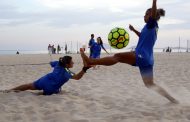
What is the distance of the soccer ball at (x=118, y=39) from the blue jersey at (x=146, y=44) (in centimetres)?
73

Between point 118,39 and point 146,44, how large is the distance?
84 centimetres

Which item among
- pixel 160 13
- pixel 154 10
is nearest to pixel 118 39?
pixel 160 13

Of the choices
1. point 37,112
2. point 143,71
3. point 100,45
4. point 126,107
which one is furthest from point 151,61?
point 100,45

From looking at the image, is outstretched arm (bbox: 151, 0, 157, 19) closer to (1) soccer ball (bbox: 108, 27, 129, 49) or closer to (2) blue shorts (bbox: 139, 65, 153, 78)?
(2) blue shorts (bbox: 139, 65, 153, 78)

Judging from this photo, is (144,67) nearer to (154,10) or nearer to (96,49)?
(154,10)

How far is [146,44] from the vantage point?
6.35 metres

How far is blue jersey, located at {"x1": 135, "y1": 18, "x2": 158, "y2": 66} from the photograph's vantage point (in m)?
6.30

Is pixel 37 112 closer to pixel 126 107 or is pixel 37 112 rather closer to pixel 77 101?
pixel 77 101

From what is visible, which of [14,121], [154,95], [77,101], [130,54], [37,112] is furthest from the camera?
[154,95]

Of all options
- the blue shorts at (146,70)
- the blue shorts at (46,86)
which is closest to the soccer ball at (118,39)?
the blue shorts at (146,70)

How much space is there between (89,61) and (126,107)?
0.97 m

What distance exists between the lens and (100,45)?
54.0ft

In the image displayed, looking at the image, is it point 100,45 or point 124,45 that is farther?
point 100,45

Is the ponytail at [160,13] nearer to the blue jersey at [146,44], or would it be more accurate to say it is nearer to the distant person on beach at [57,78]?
the blue jersey at [146,44]
